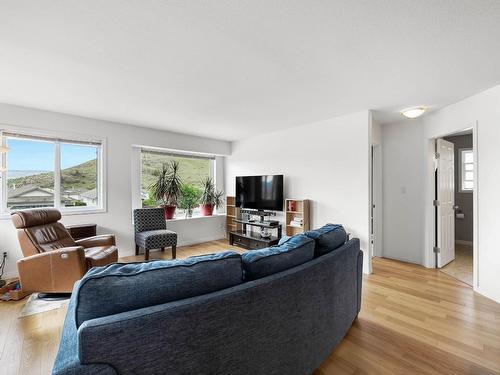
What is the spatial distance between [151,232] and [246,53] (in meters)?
3.35

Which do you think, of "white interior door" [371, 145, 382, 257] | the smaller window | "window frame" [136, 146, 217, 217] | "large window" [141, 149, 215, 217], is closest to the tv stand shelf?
"window frame" [136, 146, 217, 217]

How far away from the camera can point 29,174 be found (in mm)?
3697

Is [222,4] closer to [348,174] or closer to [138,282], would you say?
[138,282]

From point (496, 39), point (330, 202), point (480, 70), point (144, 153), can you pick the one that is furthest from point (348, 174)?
point (144, 153)

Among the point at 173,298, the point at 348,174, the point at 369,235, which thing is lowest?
the point at 369,235

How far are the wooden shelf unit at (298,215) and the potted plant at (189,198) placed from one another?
2.17 meters

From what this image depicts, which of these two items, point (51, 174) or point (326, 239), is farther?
point (51, 174)

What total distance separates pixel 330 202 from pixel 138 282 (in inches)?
140

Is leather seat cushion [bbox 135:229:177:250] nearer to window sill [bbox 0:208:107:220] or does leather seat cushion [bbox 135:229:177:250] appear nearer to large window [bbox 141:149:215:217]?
window sill [bbox 0:208:107:220]

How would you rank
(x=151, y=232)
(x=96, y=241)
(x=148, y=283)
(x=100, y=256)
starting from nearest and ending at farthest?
(x=148, y=283) → (x=100, y=256) → (x=96, y=241) → (x=151, y=232)

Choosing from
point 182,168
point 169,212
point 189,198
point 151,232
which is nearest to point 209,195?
point 189,198

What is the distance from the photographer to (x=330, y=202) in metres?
4.11

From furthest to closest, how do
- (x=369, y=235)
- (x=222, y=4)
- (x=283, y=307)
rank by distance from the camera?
(x=369, y=235) → (x=222, y=4) → (x=283, y=307)

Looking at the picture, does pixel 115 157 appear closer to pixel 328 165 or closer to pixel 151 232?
pixel 151 232
